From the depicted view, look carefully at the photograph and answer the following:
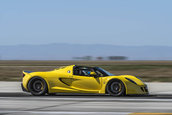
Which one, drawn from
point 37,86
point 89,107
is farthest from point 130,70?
point 89,107

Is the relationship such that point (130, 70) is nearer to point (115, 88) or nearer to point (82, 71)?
point (82, 71)

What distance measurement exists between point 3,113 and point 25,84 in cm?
449

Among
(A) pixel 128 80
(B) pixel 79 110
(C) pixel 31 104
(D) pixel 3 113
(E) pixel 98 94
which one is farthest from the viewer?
(E) pixel 98 94

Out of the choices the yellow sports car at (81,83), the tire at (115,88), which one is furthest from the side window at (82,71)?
the tire at (115,88)

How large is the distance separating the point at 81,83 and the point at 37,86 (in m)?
1.47

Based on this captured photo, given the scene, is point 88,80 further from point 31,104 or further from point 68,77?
point 31,104

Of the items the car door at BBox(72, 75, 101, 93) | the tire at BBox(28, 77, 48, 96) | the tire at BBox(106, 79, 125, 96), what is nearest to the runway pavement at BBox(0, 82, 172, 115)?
the tire at BBox(106, 79, 125, 96)

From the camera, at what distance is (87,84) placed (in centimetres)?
1270

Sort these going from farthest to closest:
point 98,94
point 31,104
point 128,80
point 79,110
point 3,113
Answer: point 98,94 < point 128,80 < point 31,104 < point 79,110 < point 3,113

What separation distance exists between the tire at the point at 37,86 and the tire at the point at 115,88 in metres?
2.06

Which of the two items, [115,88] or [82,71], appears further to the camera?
[82,71]

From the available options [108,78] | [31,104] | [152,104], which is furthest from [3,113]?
[108,78]

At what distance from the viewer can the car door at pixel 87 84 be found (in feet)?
41.6

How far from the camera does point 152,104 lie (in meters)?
10.5
